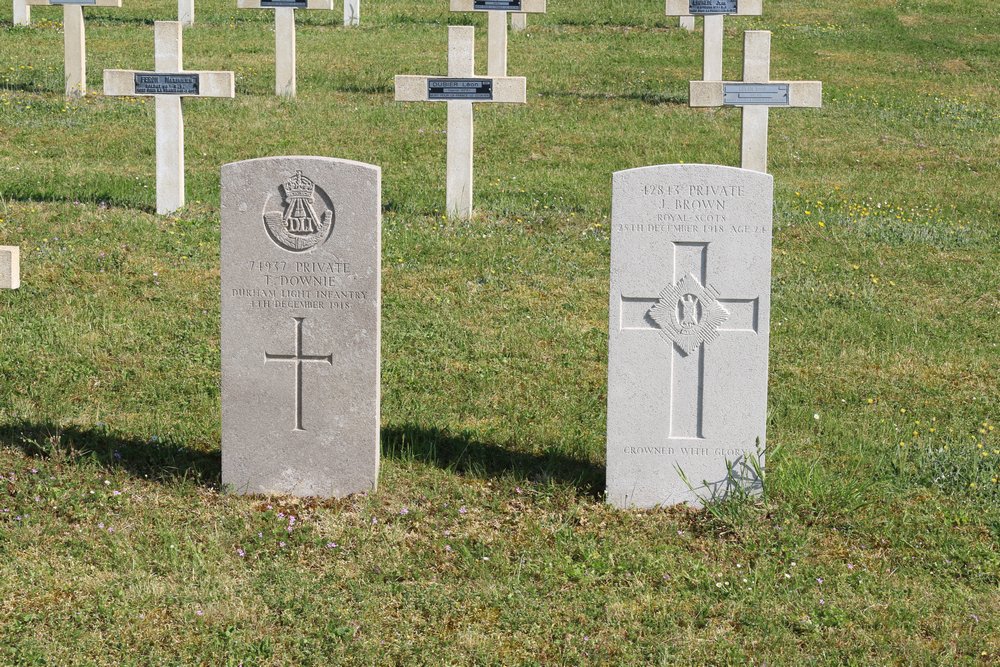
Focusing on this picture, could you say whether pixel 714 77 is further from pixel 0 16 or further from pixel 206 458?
pixel 0 16

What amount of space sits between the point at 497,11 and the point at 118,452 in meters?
9.23

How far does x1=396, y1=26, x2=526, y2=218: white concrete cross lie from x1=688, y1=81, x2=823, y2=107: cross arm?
1.66 metres

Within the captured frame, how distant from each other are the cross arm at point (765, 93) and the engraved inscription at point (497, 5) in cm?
312

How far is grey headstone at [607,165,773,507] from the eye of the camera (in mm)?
6199

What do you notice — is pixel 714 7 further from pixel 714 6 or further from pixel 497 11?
pixel 497 11

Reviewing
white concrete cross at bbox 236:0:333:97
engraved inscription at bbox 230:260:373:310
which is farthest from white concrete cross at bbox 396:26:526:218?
engraved inscription at bbox 230:260:373:310

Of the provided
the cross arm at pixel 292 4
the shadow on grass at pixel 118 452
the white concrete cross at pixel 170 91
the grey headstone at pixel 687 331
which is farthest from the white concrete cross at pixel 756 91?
the shadow on grass at pixel 118 452

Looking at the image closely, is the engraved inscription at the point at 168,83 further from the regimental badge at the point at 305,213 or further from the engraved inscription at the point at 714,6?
the engraved inscription at the point at 714,6

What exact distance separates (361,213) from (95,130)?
9161 millimetres

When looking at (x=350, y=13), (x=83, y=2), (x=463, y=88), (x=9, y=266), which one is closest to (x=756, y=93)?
(x=463, y=88)

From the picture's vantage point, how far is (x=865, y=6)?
23.4 metres

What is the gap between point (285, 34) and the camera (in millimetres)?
15828

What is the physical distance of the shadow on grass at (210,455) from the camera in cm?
660

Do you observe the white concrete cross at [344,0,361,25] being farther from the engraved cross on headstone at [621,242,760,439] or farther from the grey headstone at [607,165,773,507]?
the engraved cross on headstone at [621,242,760,439]
